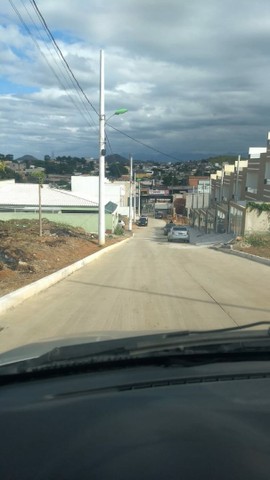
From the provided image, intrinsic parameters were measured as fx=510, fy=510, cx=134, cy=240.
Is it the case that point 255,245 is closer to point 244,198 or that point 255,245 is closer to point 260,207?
point 260,207

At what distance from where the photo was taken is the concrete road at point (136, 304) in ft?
24.9

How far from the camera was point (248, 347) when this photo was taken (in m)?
3.49

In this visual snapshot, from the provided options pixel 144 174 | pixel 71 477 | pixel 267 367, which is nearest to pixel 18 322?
pixel 267 367

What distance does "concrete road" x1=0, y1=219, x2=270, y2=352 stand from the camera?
7.59 metres

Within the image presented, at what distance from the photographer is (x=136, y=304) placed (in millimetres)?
9641

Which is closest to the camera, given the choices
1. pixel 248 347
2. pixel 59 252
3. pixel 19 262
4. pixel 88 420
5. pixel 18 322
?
pixel 88 420

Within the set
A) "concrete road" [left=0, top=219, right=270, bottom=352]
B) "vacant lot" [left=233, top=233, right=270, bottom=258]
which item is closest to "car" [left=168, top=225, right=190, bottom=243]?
"vacant lot" [left=233, top=233, right=270, bottom=258]

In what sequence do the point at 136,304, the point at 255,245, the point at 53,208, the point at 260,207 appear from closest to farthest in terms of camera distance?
1. the point at 136,304
2. the point at 255,245
3. the point at 260,207
4. the point at 53,208

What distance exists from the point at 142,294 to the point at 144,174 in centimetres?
16366

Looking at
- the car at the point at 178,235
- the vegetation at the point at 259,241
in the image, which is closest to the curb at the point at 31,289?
the vegetation at the point at 259,241

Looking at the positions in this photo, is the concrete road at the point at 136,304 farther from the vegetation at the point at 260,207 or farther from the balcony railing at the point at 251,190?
the balcony railing at the point at 251,190

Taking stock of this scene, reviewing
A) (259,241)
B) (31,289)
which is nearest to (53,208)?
(259,241)

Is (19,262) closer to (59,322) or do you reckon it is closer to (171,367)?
(59,322)

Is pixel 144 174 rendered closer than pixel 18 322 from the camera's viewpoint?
No
